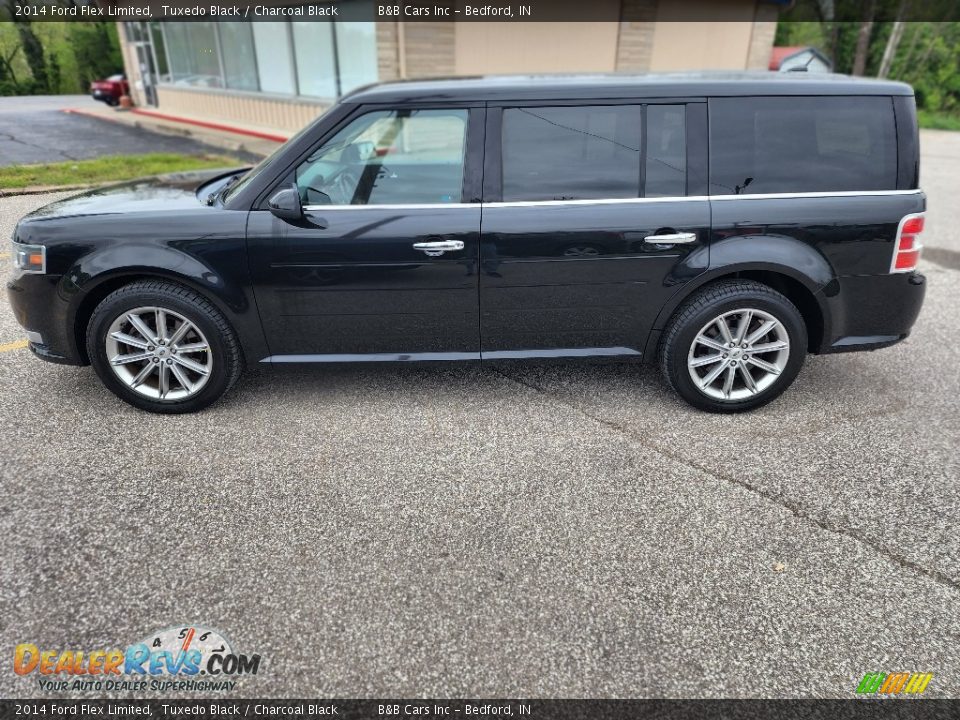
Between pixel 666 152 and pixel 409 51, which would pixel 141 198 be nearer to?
pixel 666 152

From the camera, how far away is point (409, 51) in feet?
36.4

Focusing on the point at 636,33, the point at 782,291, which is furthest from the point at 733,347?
the point at 636,33

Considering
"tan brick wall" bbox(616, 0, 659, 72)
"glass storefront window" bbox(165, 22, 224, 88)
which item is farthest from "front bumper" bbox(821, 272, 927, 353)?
"glass storefront window" bbox(165, 22, 224, 88)

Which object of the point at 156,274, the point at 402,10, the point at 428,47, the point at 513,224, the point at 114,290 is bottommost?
the point at 114,290

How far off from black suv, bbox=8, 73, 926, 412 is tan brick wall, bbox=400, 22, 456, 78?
8473 millimetres

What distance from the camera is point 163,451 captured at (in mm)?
3287

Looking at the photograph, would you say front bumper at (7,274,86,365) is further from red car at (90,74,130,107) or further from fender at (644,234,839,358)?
red car at (90,74,130,107)

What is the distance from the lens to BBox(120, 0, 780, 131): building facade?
37.1 ft

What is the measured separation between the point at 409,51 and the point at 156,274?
916cm

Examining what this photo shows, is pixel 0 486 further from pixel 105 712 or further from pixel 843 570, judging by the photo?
pixel 843 570

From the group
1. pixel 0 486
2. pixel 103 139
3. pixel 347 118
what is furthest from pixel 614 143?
pixel 103 139

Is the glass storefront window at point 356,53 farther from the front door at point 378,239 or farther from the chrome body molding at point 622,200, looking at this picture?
the chrome body molding at point 622,200

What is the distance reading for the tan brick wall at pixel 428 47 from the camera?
36.0 ft

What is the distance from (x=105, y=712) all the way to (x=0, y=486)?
5.05ft
